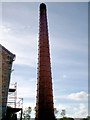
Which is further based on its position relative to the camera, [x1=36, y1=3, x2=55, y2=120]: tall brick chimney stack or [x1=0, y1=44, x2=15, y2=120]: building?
[x1=36, y1=3, x2=55, y2=120]: tall brick chimney stack

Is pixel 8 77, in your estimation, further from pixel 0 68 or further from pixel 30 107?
pixel 30 107

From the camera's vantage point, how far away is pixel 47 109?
2528cm

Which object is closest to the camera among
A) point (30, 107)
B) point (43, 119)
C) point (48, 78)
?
point (43, 119)

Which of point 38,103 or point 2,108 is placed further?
point 38,103

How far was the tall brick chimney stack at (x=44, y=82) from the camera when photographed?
25.0 m

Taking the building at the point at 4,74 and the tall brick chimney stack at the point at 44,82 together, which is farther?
the tall brick chimney stack at the point at 44,82

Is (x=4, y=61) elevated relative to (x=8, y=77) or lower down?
elevated

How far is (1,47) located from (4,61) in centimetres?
185

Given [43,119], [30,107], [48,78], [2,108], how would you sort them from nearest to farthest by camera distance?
[2,108], [43,119], [48,78], [30,107]

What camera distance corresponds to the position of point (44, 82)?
1030 inches

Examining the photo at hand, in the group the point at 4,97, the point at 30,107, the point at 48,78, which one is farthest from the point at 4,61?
the point at 30,107

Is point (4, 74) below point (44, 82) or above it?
above

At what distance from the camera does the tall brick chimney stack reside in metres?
25.0

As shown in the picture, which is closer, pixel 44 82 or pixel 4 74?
pixel 4 74
